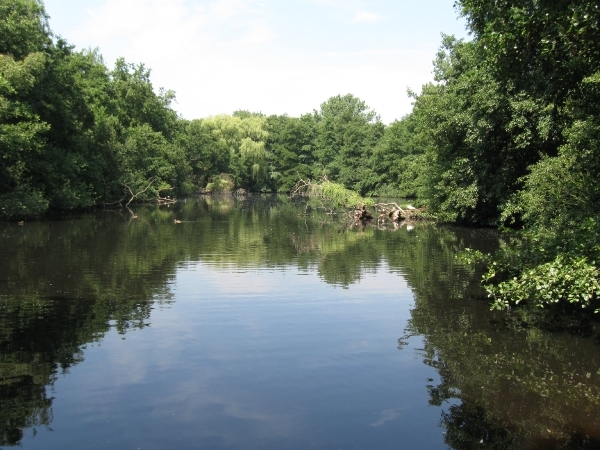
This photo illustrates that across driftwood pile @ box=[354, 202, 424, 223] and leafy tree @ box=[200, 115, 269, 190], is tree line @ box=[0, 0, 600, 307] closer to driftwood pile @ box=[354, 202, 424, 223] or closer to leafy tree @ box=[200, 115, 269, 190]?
leafy tree @ box=[200, 115, 269, 190]

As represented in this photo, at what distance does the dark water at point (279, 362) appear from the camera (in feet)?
23.3

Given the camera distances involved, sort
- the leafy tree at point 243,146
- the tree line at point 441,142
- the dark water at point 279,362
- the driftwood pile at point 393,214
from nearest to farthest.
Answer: the dark water at point 279,362 < the tree line at point 441,142 < the driftwood pile at point 393,214 < the leafy tree at point 243,146

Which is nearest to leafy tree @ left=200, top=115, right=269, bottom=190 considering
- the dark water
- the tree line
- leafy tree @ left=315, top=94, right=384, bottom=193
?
the tree line

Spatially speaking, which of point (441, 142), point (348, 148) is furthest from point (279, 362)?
point (348, 148)

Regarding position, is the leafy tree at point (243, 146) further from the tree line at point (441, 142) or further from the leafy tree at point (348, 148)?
the leafy tree at point (348, 148)

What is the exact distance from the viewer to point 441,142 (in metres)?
32.4

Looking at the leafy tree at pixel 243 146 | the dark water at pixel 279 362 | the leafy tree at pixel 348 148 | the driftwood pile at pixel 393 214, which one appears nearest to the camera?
the dark water at pixel 279 362

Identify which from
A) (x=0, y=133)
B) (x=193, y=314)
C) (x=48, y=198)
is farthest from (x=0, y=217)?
(x=193, y=314)

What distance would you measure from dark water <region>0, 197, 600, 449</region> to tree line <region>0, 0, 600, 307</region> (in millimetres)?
1499

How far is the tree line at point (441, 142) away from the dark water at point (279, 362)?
150cm

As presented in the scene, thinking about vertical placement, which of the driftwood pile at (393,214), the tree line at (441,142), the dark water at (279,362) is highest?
the tree line at (441,142)

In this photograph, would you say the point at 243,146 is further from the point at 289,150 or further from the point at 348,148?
the point at 348,148

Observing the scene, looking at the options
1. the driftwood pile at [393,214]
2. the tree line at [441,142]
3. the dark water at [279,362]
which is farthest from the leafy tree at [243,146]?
the dark water at [279,362]

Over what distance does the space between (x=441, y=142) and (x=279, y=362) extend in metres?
25.4
